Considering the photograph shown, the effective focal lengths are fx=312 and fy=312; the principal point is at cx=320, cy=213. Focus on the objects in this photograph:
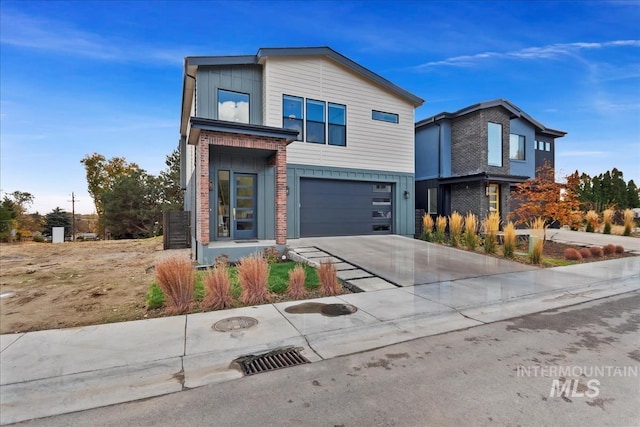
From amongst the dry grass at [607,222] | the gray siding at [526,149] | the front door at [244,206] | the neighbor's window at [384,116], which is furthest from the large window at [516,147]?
the front door at [244,206]

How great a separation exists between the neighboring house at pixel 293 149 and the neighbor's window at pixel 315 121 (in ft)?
0.14

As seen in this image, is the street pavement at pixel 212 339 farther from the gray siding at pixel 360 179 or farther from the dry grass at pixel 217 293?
the gray siding at pixel 360 179

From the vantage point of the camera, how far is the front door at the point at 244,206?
11.0 meters

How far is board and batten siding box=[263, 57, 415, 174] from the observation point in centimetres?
1201

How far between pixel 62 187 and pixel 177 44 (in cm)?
3508

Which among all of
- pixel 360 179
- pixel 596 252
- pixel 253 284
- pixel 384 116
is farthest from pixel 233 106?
pixel 596 252

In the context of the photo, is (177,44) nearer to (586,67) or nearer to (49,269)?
(49,269)

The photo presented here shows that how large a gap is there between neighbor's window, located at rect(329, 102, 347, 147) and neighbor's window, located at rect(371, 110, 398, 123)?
1548 millimetres

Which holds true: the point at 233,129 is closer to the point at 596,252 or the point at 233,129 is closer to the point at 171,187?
the point at 596,252

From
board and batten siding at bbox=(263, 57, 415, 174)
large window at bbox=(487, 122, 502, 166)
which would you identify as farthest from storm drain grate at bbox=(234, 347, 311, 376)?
large window at bbox=(487, 122, 502, 166)

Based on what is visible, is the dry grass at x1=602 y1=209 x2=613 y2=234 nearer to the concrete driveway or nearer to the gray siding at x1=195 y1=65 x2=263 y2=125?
the concrete driveway

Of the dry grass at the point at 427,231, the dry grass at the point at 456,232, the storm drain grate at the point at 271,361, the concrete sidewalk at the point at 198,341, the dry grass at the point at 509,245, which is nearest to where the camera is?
the concrete sidewalk at the point at 198,341

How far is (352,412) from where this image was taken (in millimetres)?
2650

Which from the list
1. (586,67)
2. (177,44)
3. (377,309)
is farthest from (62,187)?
(586,67)
